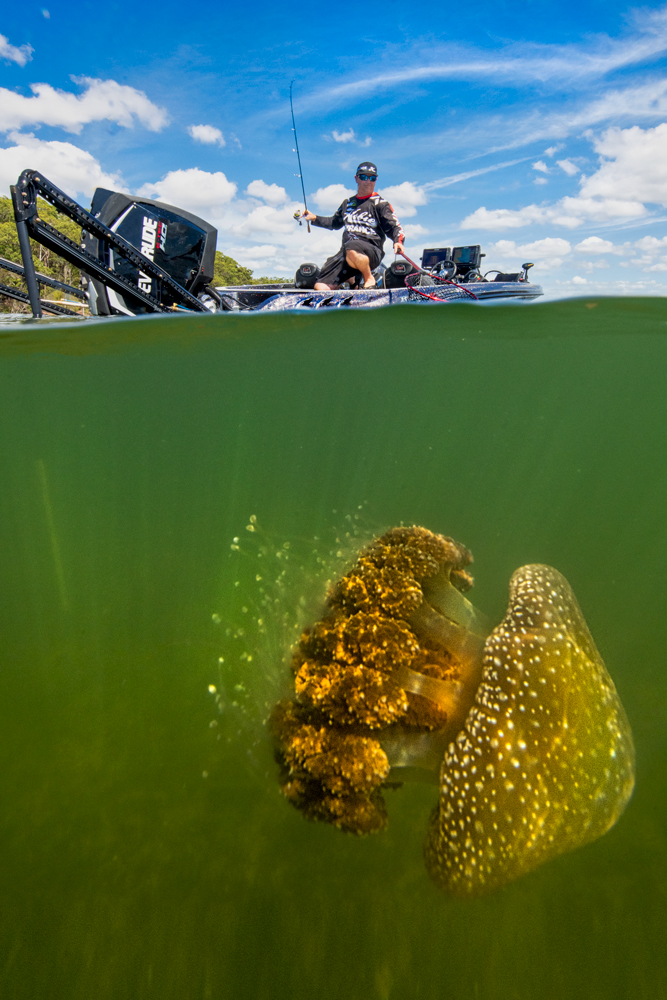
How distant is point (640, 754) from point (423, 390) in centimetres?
700

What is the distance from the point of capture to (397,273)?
6582mm

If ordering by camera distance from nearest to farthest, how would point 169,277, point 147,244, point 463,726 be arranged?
1. point 463,726
2. point 169,277
3. point 147,244

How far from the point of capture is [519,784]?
2232mm

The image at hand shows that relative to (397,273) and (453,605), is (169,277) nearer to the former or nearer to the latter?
(397,273)

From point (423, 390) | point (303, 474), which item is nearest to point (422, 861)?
point (303, 474)

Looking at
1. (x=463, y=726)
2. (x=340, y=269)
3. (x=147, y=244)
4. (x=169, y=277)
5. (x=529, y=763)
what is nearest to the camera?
(x=529, y=763)

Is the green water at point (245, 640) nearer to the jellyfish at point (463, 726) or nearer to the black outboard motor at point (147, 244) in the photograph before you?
the jellyfish at point (463, 726)

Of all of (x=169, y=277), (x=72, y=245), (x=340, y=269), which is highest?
(x=340, y=269)

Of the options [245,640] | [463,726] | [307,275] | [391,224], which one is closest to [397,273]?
[391,224]

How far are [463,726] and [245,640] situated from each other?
160 cm

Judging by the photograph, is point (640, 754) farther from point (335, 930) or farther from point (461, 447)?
point (461, 447)

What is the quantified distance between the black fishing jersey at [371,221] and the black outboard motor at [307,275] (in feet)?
2.08

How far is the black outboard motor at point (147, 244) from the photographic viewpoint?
6.29 m

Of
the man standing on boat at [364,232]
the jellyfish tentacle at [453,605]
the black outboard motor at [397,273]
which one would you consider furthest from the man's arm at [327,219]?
the jellyfish tentacle at [453,605]
